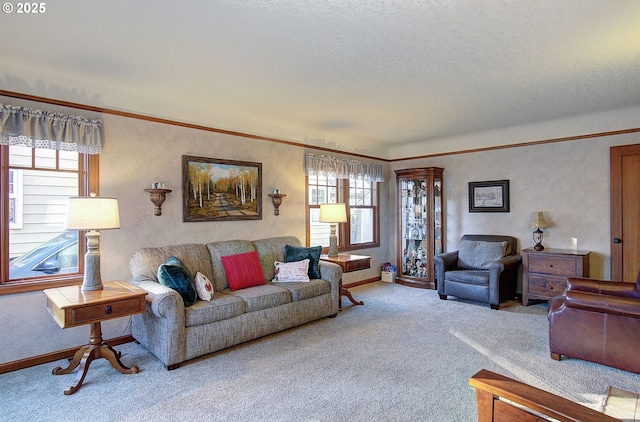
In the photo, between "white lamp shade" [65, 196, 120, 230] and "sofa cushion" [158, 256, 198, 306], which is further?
"sofa cushion" [158, 256, 198, 306]

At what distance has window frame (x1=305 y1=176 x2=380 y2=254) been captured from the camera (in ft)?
17.6

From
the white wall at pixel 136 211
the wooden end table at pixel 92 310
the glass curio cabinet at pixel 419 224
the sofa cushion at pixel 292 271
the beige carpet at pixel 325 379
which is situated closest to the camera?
the beige carpet at pixel 325 379

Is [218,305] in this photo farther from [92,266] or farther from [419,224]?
[419,224]

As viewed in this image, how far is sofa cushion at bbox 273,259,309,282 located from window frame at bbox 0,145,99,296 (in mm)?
1969

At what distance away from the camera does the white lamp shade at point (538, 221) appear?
15.9 feet

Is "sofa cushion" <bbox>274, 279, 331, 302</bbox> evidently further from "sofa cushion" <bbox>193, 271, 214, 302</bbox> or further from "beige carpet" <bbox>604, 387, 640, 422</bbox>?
"beige carpet" <bbox>604, 387, 640, 422</bbox>

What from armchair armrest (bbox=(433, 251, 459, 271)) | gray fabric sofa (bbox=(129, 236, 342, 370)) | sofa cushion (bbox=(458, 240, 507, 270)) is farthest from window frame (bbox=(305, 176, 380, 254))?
sofa cushion (bbox=(458, 240, 507, 270))

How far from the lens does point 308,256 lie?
4395 mm

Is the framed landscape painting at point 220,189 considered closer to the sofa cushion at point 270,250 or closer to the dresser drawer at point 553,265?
the sofa cushion at point 270,250

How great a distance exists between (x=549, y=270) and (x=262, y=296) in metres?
3.64

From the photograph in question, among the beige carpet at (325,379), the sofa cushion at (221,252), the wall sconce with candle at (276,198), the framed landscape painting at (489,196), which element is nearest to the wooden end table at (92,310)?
the beige carpet at (325,379)

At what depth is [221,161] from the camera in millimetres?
4281

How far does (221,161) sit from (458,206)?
12.8ft

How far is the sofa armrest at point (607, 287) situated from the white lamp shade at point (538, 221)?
61.5 inches
